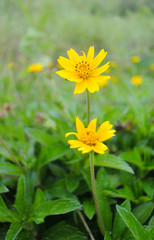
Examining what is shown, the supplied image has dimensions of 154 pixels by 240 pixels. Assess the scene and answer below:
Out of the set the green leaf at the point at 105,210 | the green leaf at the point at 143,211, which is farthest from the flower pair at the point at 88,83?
the green leaf at the point at 143,211

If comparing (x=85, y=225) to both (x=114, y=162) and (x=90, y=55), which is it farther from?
(x=90, y=55)

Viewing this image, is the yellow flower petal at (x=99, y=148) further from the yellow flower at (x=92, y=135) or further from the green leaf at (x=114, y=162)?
the green leaf at (x=114, y=162)

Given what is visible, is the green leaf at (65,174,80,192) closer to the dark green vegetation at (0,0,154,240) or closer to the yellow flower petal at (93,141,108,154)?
the dark green vegetation at (0,0,154,240)

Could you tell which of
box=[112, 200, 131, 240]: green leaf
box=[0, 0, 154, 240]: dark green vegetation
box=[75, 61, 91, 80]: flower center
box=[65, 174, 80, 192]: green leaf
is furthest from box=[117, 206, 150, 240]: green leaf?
box=[75, 61, 91, 80]: flower center

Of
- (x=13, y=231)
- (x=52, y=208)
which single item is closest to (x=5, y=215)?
(x=13, y=231)

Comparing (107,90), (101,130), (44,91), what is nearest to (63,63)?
(101,130)

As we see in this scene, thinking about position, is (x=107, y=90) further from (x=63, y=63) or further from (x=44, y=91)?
(x=63, y=63)
